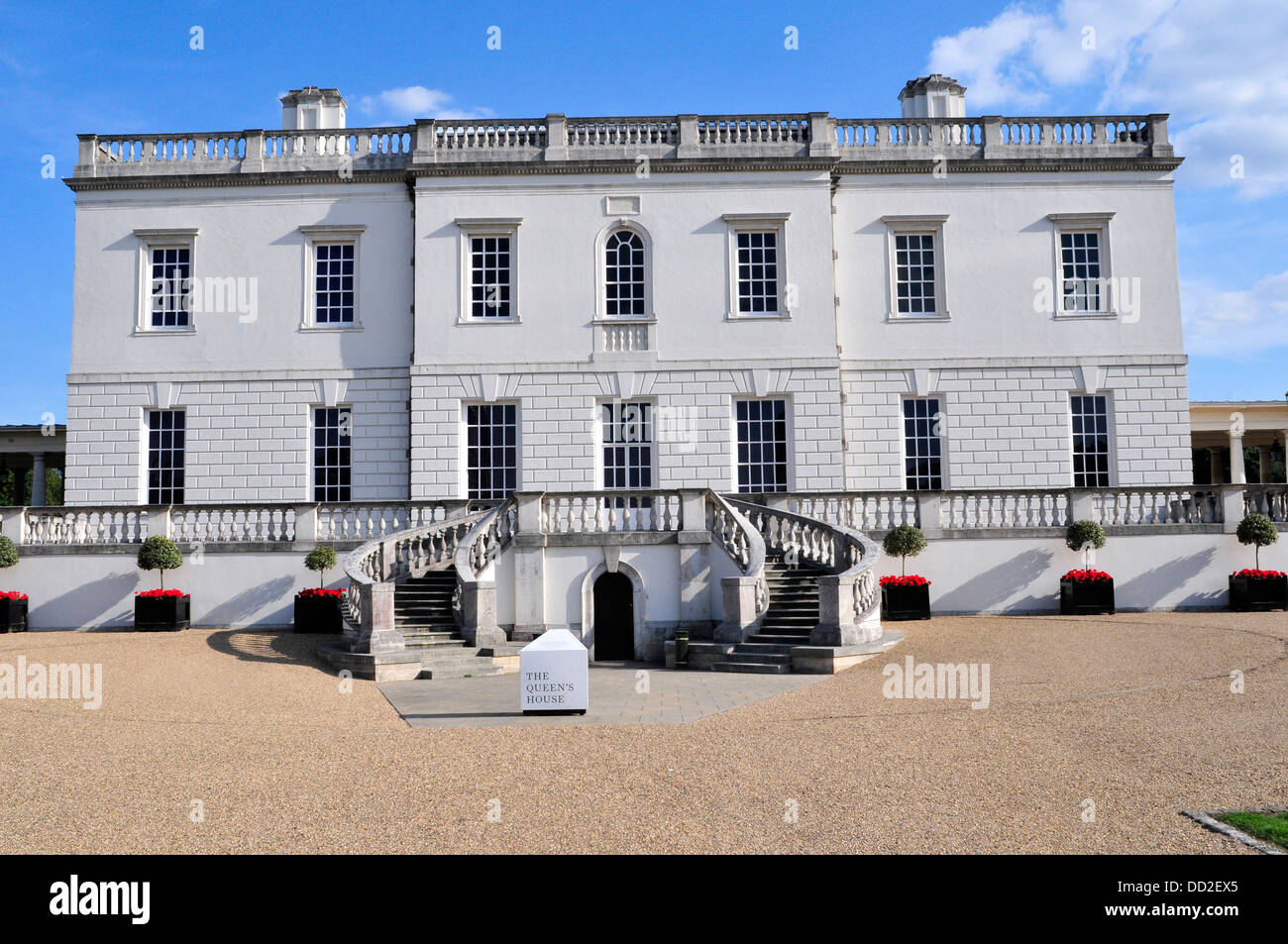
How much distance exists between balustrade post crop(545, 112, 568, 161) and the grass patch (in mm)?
21535

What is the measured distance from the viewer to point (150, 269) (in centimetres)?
2562

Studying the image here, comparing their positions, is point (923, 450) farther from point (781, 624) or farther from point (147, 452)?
point (147, 452)

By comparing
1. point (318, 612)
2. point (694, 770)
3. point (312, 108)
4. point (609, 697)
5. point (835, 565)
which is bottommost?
point (609, 697)

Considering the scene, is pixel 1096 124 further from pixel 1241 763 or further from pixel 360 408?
pixel 1241 763

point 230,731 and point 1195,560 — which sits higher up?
point 1195,560

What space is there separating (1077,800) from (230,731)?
28.1 ft

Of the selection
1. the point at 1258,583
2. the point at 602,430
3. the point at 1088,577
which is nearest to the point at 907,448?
the point at 1088,577

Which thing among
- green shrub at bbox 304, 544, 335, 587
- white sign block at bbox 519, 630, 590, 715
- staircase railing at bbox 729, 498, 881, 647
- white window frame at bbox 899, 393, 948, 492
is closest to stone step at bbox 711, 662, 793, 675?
staircase railing at bbox 729, 498, 881, 647

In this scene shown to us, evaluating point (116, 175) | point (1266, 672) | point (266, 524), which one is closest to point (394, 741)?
point (1266, 672)

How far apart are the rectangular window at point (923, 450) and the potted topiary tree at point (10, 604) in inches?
804

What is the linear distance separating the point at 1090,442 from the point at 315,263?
20.2m

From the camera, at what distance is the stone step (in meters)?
15.8

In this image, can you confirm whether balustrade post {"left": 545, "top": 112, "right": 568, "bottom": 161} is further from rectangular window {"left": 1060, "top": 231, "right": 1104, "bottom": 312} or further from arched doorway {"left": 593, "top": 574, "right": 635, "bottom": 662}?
rectangular window {"left": 1060, "top": 231, "right": 1104, "bottom": 312}

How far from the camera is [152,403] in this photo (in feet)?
82.4
